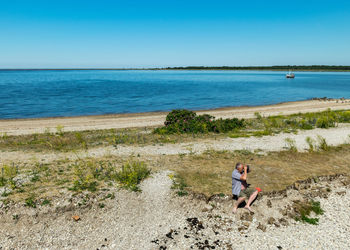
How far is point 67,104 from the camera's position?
4088 centimetres

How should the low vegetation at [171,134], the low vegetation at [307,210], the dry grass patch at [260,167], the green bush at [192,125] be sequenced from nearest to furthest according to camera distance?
the low vegetation at [307,210] < the dry grass patch at [260,167] < the low vegetation at [171,134] < the green bush at [192,125]

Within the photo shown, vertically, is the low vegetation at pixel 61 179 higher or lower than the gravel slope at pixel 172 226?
higher

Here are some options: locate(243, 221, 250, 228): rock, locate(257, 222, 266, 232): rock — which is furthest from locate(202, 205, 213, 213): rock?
locate(257, 222, 266, 232): rock

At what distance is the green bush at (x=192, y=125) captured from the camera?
754 inches

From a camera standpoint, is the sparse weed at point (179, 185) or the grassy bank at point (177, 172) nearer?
the sparse weed at point (179, 185)

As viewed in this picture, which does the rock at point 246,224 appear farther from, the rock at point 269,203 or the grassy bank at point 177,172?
the grassy bank at point 177,172

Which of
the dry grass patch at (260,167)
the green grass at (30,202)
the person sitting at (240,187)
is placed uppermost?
the person sitting at (240,187)

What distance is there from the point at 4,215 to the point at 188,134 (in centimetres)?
1284

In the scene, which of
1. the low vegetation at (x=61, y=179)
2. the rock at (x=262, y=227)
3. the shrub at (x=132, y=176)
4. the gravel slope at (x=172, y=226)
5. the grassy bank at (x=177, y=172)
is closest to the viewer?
the gravel slope at (x=172, y=226)

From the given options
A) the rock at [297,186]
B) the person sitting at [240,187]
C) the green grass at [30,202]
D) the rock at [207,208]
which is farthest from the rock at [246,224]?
the green grass at [30,202]

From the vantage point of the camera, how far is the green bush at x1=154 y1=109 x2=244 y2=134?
19156 millimetres

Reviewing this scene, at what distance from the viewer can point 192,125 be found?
19.5 m

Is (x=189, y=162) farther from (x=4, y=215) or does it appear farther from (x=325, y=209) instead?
(x=4, y=215)

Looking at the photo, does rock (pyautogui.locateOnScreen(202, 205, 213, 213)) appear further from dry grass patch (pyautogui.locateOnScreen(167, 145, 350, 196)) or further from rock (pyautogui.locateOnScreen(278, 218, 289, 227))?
rock (pyautogui.locateOnScreen(278, 218, 289, 227))
